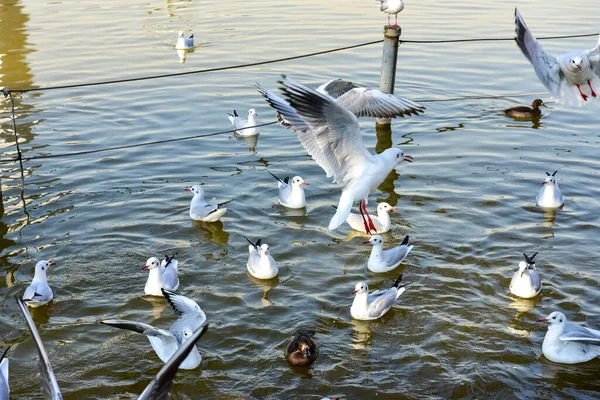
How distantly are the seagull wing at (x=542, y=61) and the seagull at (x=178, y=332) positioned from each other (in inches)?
199

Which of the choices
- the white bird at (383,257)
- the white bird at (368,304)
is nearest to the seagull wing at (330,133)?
the white bird at (383,257)

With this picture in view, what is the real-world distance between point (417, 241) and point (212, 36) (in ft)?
42.7

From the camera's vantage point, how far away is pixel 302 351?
6625 mm

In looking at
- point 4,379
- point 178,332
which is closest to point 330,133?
point 178,332

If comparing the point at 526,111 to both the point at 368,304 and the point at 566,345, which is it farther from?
the point at 566,345

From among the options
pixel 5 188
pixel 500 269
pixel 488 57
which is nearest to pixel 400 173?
pixel 500 269

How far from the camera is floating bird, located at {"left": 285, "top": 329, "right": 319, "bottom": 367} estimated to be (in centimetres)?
662

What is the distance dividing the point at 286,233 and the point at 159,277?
220 cm

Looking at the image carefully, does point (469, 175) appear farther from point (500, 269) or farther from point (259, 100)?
point (259, 100)

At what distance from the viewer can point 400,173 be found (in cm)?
1151

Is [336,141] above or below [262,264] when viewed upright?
above

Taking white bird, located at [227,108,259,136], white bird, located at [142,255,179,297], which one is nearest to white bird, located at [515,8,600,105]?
white bird, located at [142,255,179,297]

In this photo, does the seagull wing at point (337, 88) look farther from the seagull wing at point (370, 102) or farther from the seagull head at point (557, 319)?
the seagull head at point (557, 319)

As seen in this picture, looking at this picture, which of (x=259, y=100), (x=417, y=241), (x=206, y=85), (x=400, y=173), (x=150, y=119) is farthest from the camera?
(x=206, y=85)
